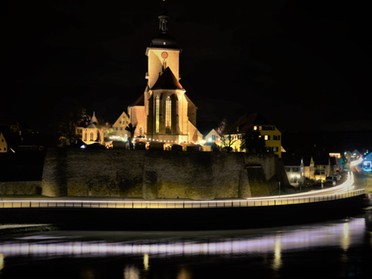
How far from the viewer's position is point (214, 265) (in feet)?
118

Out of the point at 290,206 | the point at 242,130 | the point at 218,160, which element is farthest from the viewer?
the point at 242,130

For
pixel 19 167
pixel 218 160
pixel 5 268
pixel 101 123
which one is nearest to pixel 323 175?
pixel 101 123

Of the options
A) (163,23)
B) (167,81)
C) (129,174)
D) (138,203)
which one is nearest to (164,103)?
(167,81)

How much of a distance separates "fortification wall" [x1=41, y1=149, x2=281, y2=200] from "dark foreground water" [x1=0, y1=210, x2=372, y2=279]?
8.23 metres

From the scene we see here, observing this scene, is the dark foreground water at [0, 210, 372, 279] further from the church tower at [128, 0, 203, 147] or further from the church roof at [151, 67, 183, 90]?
the church roof at [151, 67, 183, 90]

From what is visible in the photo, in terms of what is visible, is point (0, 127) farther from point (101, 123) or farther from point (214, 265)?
point (214, 265)

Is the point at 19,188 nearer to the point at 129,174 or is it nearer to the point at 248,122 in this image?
the point at 129,174

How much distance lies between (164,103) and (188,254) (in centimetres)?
3180

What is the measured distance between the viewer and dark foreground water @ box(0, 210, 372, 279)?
3450 cm

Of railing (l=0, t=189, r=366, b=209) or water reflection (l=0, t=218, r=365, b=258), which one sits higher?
railing (l=0, t=189, r=366, b=209)

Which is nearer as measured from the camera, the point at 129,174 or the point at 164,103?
the point at 129,174

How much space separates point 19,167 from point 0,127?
20161 millimetres

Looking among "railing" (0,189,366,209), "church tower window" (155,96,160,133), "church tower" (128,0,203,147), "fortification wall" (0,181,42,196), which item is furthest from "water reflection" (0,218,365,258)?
"church tower window" (155,96,160,133)

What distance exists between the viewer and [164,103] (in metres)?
68.4
